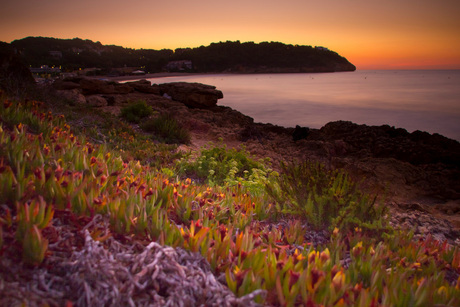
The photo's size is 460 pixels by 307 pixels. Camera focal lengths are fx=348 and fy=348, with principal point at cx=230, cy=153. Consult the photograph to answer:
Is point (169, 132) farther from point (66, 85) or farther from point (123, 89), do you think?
point (123, 89)

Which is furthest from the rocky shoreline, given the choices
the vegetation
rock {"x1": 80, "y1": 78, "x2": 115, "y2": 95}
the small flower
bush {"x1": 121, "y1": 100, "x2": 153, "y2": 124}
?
the small flower

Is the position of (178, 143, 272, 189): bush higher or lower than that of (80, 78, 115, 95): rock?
lower

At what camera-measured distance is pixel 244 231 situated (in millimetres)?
2771

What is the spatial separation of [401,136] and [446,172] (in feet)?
11.2

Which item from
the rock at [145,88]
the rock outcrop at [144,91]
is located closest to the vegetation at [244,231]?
the rock outcrop at [144,91]

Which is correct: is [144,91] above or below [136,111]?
above

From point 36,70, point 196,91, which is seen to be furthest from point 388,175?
point 36,70

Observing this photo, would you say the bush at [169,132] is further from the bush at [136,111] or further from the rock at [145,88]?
the rock at [145,88]

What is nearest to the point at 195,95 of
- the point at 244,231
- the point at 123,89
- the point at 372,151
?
the point at 123,89

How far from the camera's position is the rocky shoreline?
5.97 m

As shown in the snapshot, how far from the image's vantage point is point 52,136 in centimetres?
418

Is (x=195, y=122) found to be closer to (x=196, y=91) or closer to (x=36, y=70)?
(x=196, y=91)

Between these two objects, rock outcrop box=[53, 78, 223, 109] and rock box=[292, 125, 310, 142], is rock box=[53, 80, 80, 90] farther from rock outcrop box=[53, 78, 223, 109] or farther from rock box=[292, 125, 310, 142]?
rock box=[292, 125, 310, 142]

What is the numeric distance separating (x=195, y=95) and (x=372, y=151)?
10.2m
